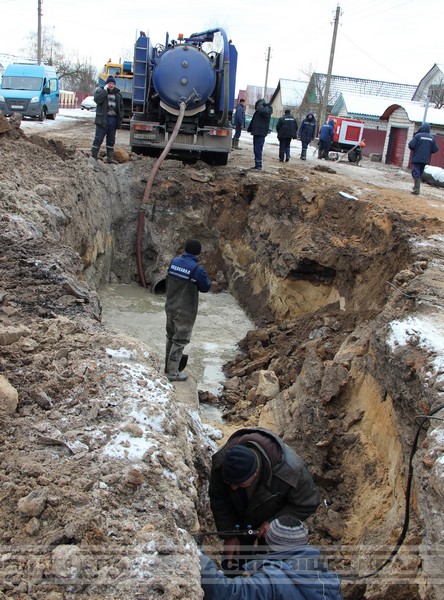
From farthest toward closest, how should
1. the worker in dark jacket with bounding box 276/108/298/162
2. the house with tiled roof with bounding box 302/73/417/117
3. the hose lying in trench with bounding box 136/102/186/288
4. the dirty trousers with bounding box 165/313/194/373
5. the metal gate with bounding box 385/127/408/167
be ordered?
the house with tiled roof with bounding box 302/73/417/117 < the metal gate with bounding box 385/127/408/167 < the worker in dark jacket with bounding box 276/108/298/162 < the hose lying in trench with bounding box 136/102/186/288 < the dirty trousers with bounding box 165/313/194/373

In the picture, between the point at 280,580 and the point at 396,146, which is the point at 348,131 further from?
the point at 280,580

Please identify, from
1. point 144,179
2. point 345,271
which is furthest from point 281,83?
point 345,271

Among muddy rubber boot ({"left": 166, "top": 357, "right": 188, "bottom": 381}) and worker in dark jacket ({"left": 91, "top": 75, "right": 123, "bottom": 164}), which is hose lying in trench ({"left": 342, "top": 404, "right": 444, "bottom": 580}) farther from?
worker in dark jacket ({"left": 91, "top": 75, "right": 123, "bottom": 164})

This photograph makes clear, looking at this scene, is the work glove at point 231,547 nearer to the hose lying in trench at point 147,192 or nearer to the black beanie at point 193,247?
the black beanie at point 193,247

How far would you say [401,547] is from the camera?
138 inches

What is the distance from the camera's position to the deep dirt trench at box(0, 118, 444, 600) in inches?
92.7

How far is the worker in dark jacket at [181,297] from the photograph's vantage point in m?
6.36

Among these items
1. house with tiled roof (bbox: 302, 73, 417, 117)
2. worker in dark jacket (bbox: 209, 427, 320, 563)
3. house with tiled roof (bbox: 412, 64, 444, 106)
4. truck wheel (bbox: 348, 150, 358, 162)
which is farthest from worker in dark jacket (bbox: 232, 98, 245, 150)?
house with tiled roof (bbox: 412, 64, 444, 106)

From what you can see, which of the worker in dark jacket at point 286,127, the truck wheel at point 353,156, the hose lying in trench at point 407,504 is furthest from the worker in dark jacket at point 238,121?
the hose lying in trench at point 407,504

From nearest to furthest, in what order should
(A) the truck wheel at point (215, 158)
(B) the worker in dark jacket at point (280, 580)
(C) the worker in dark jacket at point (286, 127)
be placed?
(B) the worker in dark jacket at point (280, 580), (A) the truck wheel at point (215, 158), (C) the worker in dark jacket at point (286, 127)

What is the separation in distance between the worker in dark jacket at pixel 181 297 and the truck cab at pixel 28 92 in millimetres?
16400

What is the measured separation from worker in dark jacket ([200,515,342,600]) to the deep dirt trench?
13cm

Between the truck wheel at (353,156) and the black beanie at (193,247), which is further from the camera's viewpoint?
the truck wheel at (353,156)

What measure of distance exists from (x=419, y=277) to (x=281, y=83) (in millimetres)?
51292
